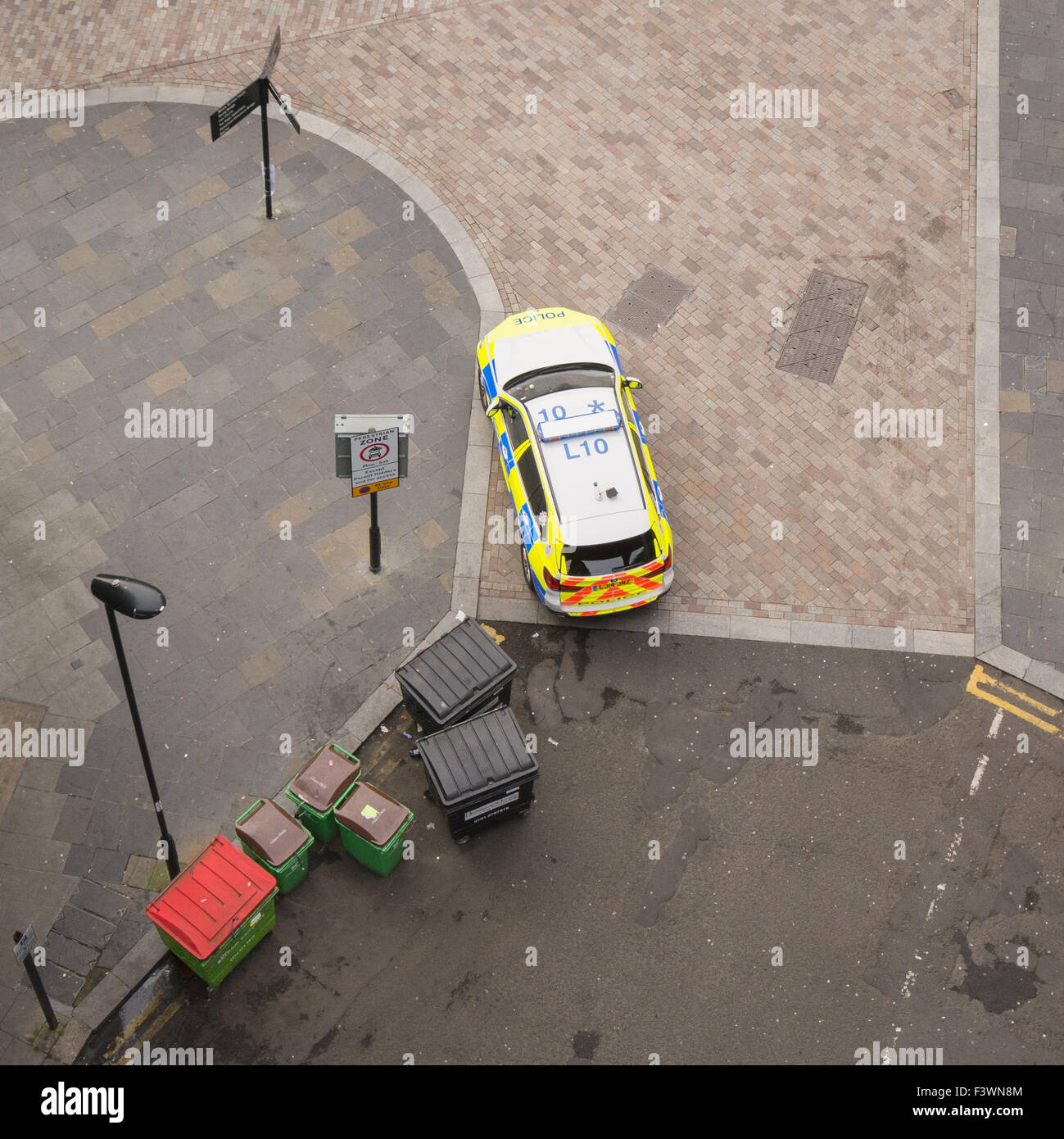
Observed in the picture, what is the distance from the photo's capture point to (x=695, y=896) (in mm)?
13031

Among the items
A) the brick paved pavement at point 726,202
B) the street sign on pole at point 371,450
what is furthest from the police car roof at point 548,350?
the street sign on pole at point 371,450

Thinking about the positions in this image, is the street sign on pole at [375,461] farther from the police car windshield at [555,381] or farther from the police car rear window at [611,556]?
the police car rear window at [611,556]

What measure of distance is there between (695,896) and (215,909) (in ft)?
16.9

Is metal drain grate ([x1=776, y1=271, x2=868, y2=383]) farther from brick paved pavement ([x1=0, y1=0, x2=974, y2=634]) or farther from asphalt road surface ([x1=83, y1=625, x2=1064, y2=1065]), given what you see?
asphalt road surface ([x1=83, y1=625, x2=1064, y2=1065])

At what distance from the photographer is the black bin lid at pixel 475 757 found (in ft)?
40.8

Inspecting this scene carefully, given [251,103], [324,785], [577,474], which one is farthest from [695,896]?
[251,103]

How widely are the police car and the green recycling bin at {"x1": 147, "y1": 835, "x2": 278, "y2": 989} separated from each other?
4.68 meters

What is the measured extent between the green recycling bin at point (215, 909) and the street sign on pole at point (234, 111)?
9.03 m

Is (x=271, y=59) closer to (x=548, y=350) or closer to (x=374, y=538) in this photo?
(x=548, y=350)

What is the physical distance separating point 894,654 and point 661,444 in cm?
408

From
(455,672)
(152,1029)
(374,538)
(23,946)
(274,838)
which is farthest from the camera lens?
(374,538)

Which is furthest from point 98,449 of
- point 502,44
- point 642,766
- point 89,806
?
point 502,44

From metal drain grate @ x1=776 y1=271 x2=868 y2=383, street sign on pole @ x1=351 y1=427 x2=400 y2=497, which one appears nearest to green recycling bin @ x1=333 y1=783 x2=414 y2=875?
street sign on pole @ x1=351 y1=427 x2=400 y2=497

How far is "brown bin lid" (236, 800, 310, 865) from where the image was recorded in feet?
39.8
